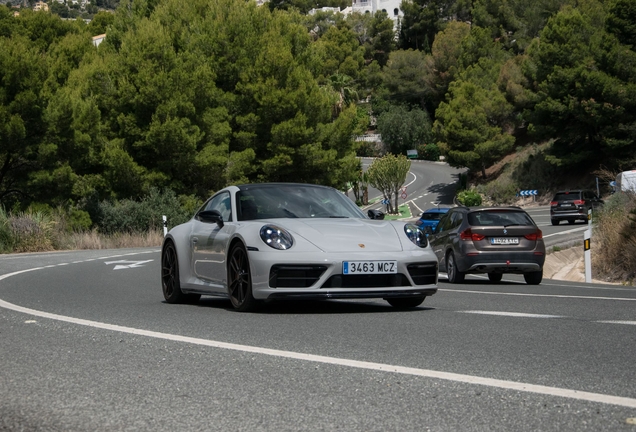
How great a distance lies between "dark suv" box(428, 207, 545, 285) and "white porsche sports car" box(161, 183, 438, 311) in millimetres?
7870

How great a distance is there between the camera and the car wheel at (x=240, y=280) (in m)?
9.34

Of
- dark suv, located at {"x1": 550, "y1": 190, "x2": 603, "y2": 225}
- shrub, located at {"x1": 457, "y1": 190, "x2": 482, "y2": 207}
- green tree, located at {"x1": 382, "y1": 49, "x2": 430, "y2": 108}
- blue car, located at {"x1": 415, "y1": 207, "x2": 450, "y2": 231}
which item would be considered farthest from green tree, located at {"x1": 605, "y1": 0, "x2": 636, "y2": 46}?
green tree, located at {"x1": 382, "y1": 49, "x2": 430, "y2": 108}

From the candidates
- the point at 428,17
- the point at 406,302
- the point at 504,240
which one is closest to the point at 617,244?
the point at 504,240

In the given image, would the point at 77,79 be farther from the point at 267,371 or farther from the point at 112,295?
the point at 267,371

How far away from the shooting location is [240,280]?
954 cm

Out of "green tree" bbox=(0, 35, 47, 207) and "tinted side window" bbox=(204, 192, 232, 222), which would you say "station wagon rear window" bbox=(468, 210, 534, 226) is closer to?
"tinted side window" bbox=(204, 192, 232, 222)

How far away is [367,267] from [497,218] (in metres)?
10.0

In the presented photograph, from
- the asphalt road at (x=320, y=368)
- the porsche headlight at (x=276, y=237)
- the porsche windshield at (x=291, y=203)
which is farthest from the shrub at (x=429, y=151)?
the porsche headlight at (x=276, y=237)

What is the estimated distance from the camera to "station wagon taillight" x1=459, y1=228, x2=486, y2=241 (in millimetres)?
18288

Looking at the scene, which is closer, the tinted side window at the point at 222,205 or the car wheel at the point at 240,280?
the car wheel at the point at 240,280

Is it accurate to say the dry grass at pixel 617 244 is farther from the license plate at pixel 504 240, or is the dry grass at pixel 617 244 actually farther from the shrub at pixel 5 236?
the shrub at pixel 5 236

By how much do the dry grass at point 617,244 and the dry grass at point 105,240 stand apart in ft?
57.5

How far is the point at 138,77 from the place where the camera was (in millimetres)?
44906

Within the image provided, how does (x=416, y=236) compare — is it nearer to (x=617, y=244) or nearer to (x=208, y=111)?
(x=617, y=244)
